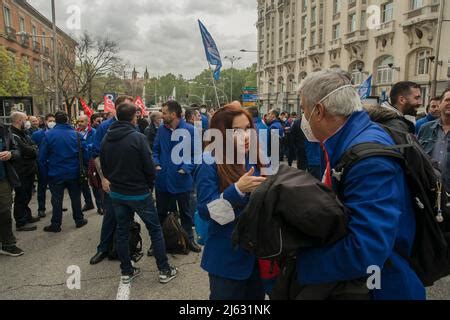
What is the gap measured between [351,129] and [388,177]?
0.88 ft

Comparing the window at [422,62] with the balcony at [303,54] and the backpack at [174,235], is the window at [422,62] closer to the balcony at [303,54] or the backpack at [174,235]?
the balcony at [303,54]

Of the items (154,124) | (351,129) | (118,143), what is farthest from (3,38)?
(351,129)

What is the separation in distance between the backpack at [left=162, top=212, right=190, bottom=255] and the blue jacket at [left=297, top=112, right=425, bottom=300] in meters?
3.52

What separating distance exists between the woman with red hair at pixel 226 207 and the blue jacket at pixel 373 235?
2.37ft

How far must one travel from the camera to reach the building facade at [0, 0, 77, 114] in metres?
30.7

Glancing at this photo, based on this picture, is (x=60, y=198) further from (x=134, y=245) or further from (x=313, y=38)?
(x=313, y=38)

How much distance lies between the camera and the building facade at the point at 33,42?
30688 millimetres

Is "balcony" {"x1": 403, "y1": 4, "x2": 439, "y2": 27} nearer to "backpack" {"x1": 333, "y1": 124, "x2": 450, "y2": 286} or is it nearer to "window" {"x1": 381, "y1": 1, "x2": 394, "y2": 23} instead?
"window" {"x1": 381, "y1": 1, "x2": 394, "y2": 23}

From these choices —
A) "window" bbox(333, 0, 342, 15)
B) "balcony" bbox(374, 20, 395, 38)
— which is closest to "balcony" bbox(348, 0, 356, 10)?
"window" bbox(333, 0, 342, 15)

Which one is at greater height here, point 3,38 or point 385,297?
point 3,38

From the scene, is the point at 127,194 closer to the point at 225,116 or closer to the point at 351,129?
the point at 225,116

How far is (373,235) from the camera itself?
1.23 meters

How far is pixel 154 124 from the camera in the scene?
301 inches

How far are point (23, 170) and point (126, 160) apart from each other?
151 inches
